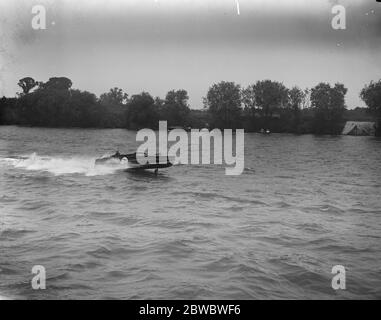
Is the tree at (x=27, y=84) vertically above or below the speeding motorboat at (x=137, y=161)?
above

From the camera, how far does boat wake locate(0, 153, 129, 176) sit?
35375 millimetres

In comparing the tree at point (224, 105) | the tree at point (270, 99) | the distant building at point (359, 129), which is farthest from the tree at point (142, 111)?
the distant building at point (359, 129)

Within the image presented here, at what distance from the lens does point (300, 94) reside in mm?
122562

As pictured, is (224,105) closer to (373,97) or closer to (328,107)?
(328,107)

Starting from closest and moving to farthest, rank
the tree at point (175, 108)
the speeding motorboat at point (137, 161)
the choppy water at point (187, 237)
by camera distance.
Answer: the choppy water at point (187, 237) < the speeding motorboat at point (137, 161) < the tree at point (175, 108)

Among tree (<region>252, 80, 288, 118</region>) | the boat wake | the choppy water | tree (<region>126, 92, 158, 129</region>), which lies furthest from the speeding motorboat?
tree (<region>252, 80, 288, 118</region>)

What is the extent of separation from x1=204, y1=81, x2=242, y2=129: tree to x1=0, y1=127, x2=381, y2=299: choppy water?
89390mm

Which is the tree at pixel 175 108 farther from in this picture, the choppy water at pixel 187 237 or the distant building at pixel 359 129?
the choppy water at pixel 187 237

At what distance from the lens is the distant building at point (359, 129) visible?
4375 inches

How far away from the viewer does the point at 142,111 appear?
116562 millimetres

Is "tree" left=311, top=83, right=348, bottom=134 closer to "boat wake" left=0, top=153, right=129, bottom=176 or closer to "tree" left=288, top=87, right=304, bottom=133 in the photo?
"tree" left=288, top=87, right=304, bottom=133

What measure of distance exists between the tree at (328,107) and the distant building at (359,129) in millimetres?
1983

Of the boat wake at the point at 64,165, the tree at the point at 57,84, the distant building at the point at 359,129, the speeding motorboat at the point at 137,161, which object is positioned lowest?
the boat wake at the point at 64,165
